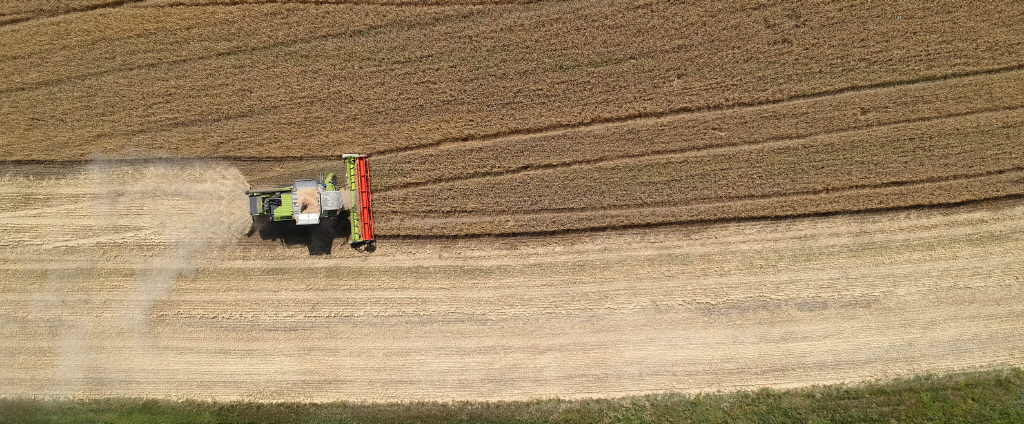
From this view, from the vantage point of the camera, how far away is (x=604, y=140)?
38.8 feet

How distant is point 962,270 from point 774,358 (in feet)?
13.8

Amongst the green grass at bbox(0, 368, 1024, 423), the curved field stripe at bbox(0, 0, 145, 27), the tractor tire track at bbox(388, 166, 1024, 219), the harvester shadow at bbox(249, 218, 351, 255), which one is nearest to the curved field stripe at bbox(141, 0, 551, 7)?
the curved field stripe at bbox(0, 0, 145, 27)

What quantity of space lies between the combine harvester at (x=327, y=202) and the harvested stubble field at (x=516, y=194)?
15.8 inches

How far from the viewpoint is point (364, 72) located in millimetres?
11914

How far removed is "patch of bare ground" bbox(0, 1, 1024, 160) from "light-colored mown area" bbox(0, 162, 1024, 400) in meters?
1.21

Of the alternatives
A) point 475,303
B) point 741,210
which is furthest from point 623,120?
point 475,303

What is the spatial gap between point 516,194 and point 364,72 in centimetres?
407

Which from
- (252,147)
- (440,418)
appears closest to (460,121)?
(252,147)

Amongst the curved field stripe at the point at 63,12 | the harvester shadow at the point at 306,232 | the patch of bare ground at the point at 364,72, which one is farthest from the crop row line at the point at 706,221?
the curved field stripe at the point at 63,12

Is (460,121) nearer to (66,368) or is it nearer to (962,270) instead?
(66,368)

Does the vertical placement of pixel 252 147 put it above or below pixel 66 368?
above

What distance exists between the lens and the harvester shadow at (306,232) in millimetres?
12000

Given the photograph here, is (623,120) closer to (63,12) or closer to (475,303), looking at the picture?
(475,303)

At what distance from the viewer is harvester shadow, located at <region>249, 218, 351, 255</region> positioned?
12.0 meters
